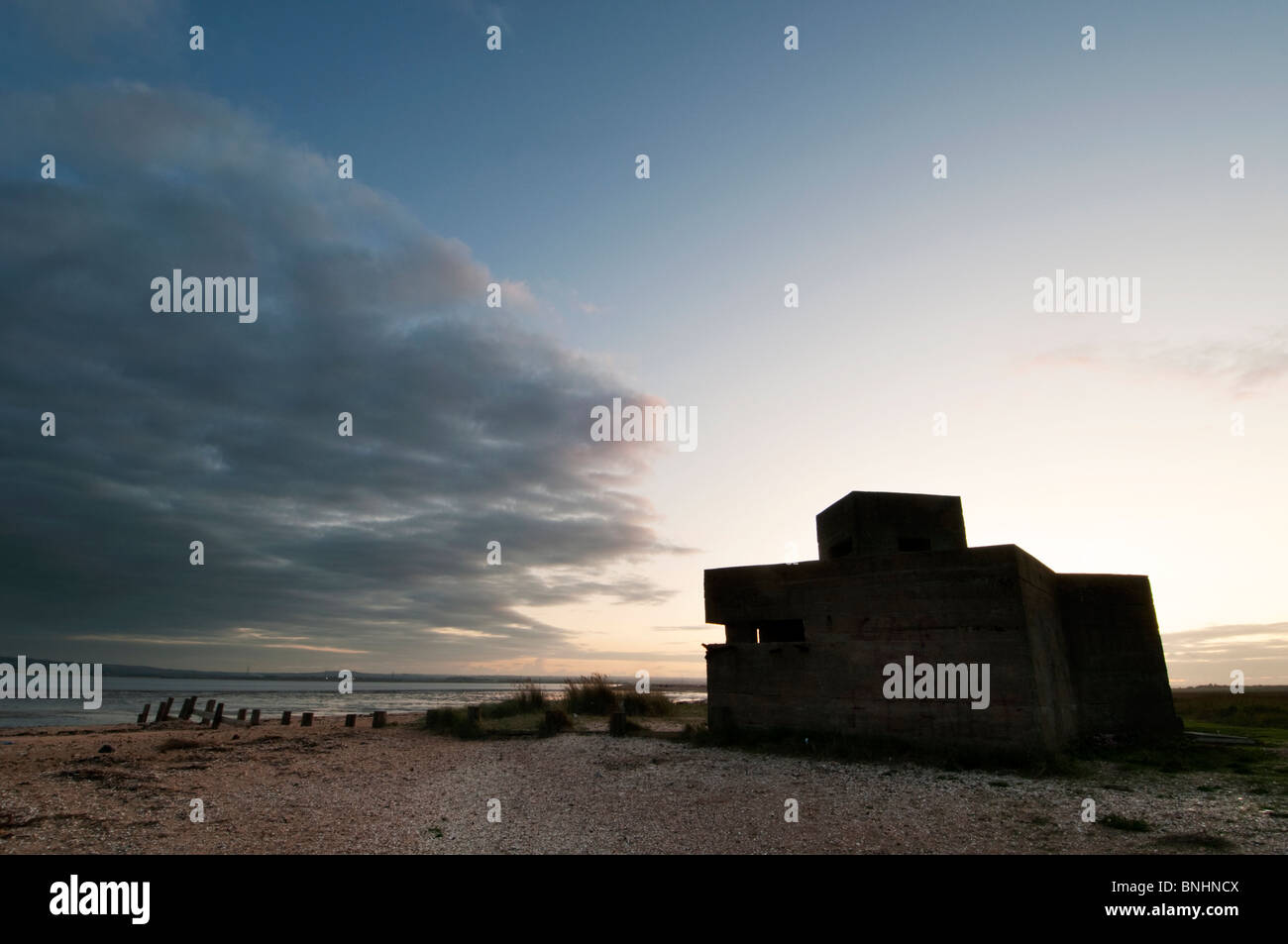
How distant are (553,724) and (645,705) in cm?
708

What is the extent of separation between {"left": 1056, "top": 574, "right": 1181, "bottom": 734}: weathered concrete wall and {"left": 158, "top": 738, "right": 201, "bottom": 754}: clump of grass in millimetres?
23237

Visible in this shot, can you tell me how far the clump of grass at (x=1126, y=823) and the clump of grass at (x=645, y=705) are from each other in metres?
18.4

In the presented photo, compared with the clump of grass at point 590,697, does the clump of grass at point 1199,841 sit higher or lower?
higher

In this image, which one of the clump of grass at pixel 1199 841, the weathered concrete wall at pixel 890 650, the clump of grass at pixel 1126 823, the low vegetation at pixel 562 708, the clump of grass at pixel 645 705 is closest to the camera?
the clump of grass at pixel 1199 841

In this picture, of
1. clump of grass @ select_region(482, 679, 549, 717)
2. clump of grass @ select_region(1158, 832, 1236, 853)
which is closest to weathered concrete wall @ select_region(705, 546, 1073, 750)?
clump of grass @ select_region(1158, 832, 1236, 853)

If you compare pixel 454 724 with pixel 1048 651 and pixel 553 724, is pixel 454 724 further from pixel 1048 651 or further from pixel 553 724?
pixel 1048 651

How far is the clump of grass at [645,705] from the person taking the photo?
25.9 m

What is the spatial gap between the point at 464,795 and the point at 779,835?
19.5ft

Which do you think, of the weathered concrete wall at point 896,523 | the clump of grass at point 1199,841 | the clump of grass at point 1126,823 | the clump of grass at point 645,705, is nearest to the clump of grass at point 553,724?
the clump of grass at point 645,705

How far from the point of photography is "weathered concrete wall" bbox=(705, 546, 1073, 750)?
43.0 ft

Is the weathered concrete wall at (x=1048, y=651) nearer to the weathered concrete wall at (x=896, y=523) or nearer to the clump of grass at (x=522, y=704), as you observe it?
the weathered concrete wall at (x=896, y=523)

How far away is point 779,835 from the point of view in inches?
331
